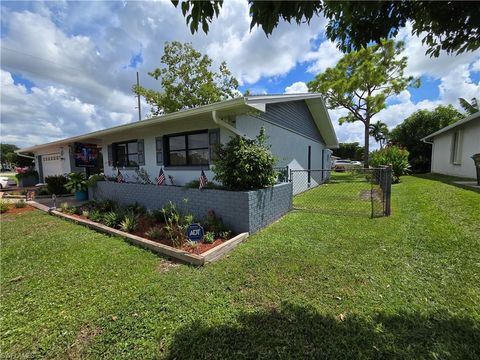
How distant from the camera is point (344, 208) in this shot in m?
7.02

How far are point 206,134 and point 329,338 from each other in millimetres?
5906

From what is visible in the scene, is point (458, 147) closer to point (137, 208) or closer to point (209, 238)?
point (209, 238)

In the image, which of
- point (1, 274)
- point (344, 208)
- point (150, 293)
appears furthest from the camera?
point (344, 208)

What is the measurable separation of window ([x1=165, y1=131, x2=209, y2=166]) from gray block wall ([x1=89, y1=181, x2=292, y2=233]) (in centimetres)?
140

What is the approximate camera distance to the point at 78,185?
9875 mm

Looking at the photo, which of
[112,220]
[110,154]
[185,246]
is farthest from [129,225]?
[110,154]

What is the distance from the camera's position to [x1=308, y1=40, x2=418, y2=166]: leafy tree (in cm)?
1731

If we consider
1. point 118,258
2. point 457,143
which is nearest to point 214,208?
point 118,258

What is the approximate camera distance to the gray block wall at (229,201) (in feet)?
→ 15.8

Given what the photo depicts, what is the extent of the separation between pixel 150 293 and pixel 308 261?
2.39 m

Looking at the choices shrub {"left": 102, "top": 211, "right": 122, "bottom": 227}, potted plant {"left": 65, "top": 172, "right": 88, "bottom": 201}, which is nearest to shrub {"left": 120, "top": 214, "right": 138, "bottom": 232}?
shrub {"left": 102, "top": 211, "right": 122, "bottom": 227}

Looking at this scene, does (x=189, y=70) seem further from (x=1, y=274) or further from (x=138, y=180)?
(x=1, y=274)

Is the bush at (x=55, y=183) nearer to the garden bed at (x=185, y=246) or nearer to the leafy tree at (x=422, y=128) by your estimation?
the garden bed at (x=185, y=246)

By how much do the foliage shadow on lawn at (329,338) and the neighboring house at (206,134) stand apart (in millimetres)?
4211
